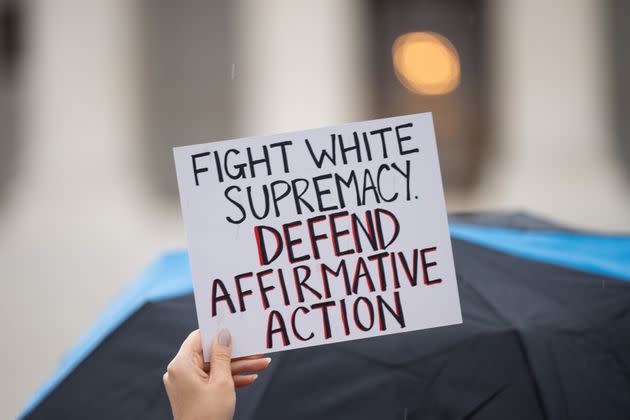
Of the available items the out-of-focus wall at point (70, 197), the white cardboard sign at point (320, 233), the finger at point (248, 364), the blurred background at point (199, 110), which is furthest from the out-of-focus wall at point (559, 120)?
the finger at point (248, 364)

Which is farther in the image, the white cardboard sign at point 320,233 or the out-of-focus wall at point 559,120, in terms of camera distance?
the out-of-focus wall at point 559,120

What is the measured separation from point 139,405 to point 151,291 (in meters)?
0.39

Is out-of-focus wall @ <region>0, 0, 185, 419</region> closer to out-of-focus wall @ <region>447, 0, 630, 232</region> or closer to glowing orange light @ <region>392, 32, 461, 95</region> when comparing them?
glowing orange light @ <region>392, 32, 461, 95</region>

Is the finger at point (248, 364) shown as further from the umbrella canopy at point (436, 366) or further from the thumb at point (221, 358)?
the umbrella canopy at point (436, 366)

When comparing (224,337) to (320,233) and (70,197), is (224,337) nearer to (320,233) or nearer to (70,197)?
(320,233)

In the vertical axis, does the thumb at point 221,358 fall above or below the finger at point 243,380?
above

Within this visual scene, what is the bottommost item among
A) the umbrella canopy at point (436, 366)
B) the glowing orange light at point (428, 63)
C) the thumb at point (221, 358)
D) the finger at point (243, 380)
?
the umbrella canopy at point (436, 366)

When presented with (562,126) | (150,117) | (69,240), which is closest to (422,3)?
(562,126)

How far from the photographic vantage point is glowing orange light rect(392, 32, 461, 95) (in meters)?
6.99

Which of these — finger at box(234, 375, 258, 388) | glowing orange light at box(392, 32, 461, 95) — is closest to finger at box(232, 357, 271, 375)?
finger at box(234, 375, 258, 388)

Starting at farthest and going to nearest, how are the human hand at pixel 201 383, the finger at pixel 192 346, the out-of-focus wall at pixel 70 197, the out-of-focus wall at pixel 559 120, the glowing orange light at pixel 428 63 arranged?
the glowing orange light at pixel 428 63, the out-of-focus wall at pixel 559 120, the out-of-focus wall at pixel 70 197, the finger at pixel 192 346, the human hand at pixel 201 383

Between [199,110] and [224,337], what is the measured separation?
5.62m

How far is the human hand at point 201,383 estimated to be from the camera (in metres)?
1.20

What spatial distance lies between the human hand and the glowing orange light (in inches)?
234
